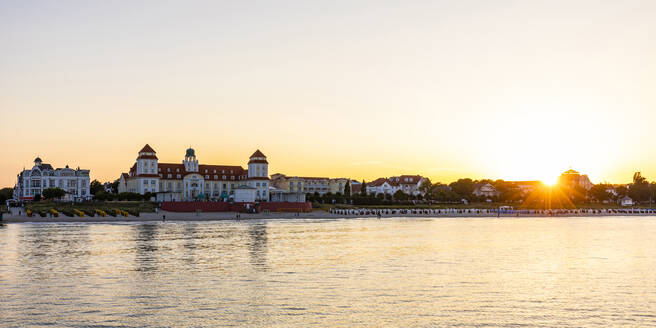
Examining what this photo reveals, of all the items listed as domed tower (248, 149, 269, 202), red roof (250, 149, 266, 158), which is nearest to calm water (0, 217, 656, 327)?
domed tower (248, 149, 269, 202)

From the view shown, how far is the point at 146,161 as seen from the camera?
142 metres

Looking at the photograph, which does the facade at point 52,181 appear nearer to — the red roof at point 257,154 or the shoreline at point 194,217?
the shoreline at point 194,217

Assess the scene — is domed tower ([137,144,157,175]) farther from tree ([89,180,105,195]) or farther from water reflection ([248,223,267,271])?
water reflection ([248,223,267,271])

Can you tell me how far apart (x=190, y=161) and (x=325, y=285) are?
129723mm

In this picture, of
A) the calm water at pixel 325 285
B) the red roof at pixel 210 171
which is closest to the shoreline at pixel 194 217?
the red roof at pixel 210 171

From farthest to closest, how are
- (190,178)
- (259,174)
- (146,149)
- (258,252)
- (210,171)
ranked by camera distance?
1. (210,171)
2. (190,178)
3. (259,174)
4. (146,149)
5. (258,252)

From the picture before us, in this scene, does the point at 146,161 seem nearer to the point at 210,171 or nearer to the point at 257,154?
the point at 210,171

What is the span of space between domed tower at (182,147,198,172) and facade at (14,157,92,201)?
81.9ft

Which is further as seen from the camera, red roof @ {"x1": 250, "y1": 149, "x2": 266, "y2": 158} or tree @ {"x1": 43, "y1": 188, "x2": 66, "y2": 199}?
red roof @ {"x1": 250, "y1": 149, "x2": 266, "y2": 158}

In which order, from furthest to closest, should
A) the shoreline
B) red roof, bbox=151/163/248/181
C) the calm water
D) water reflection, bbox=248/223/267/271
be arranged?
red roof, bbox=151/163/248/181 → the shoreline → water reflection, bbox=248/223/267/271 → the calm water

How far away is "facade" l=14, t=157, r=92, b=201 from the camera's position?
449ft

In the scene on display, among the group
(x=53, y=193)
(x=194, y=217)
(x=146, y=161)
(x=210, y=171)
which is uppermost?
(x=146, y=161)

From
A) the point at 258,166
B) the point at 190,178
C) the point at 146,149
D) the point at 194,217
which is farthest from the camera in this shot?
the point at 190,178

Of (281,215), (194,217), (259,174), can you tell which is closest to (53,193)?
(194,217)
